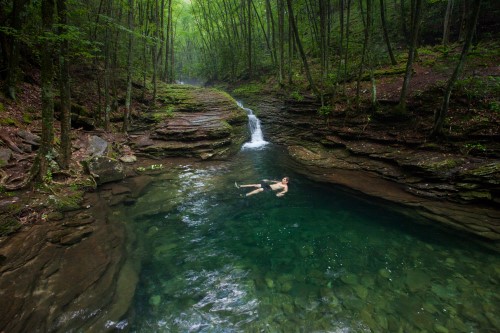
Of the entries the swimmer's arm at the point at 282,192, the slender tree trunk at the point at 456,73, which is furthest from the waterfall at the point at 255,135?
the slender tree trunk at the point at 456,73

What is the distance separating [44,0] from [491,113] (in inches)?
528

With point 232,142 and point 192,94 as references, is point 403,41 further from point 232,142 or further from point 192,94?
point 192,94

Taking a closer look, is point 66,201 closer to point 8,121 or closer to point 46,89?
point 46,89

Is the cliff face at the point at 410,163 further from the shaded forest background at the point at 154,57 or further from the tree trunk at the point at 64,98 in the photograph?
the tree trunk at the point at 64,98

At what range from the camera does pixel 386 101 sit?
1159 centimetres

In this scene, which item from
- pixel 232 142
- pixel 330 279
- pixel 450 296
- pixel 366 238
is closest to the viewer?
pixel 450 296

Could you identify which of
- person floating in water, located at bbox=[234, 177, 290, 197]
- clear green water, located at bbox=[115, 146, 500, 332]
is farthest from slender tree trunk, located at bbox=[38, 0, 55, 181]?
person floating in water, located at bbox=[234, 177, 290, 197]

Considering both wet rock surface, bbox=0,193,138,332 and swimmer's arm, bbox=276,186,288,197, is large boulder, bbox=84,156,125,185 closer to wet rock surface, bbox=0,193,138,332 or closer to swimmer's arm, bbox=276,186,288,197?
wet rock surface, bbox=0,193,138,332

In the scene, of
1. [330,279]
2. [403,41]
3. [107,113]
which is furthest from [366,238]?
[403,41]

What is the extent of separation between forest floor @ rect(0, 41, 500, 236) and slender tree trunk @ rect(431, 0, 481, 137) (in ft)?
1.56

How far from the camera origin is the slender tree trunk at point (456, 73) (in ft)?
25.3

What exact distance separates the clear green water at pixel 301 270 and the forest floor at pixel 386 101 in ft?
7.79

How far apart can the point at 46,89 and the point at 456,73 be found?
1178 centimetres

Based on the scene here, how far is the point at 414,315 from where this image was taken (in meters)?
4.81
